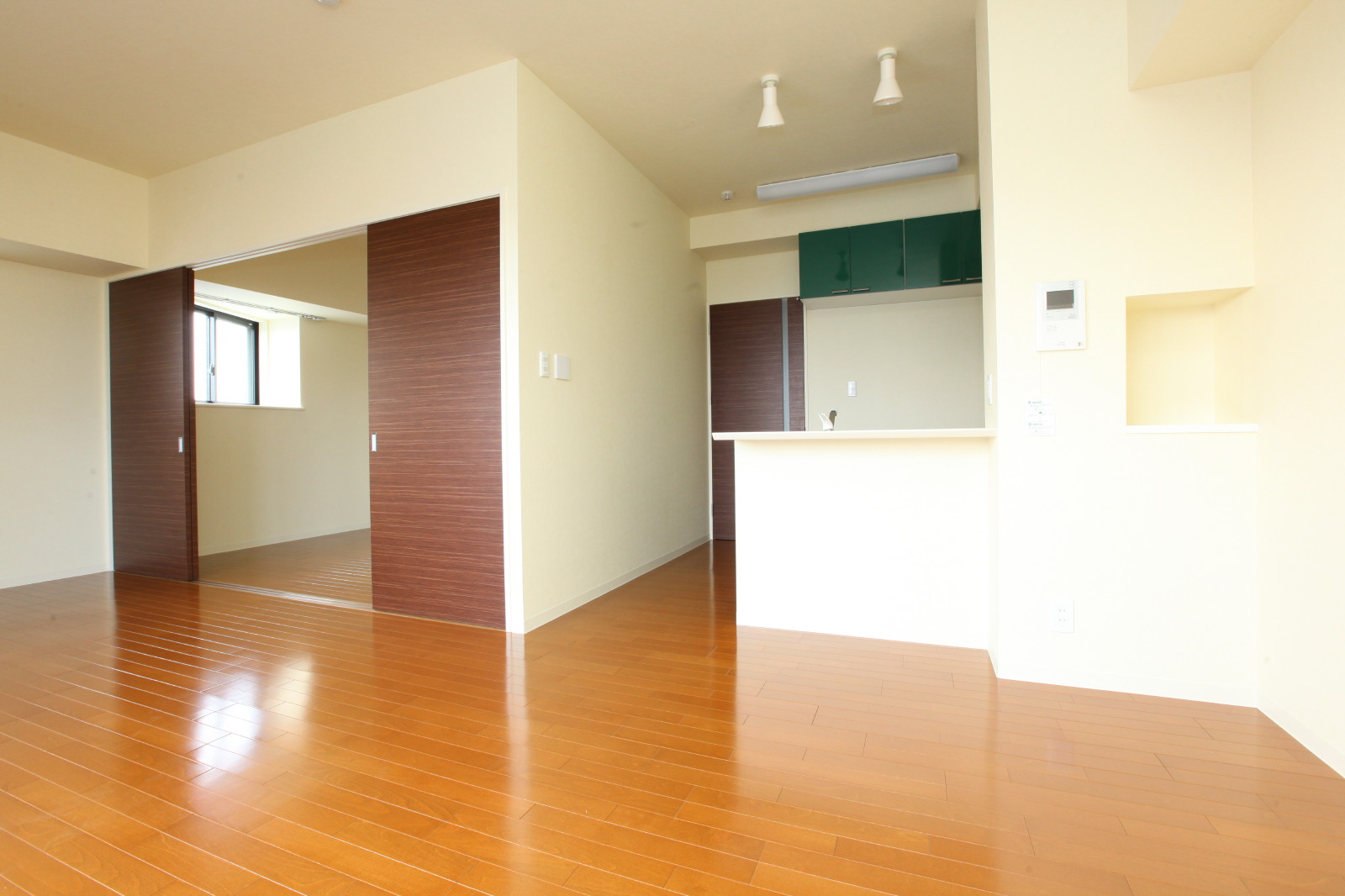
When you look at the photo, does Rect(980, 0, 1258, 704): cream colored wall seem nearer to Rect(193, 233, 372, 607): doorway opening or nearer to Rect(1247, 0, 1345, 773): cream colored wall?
Rect(1247, 0, 1345, 773): cream colored wall

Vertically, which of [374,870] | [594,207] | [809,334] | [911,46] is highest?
[911,46]

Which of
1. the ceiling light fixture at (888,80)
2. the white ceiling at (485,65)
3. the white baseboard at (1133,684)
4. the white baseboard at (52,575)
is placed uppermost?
the white ceiling at (485,65)

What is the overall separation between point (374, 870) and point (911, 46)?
4.05m

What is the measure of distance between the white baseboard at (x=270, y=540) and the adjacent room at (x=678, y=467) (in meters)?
0.80

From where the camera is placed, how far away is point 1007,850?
149 centimetres

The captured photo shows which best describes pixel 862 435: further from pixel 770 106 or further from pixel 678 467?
pixel 678 467

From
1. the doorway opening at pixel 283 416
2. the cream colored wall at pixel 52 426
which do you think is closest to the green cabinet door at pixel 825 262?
the doorway opening at pixel 283 416

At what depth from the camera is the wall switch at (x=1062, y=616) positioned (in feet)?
8.13

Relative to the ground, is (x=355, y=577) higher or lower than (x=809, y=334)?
lower

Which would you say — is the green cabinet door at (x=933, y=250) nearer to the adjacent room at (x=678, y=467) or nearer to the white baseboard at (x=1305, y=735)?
the adjacent room at (x=678, y=467)

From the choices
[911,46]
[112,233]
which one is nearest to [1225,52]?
[911,46]

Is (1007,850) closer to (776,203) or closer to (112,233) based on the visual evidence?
(776,203)

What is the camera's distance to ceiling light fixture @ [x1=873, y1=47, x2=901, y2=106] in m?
3.17

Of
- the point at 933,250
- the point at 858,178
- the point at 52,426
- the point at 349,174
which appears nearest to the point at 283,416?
the point at 52,426
